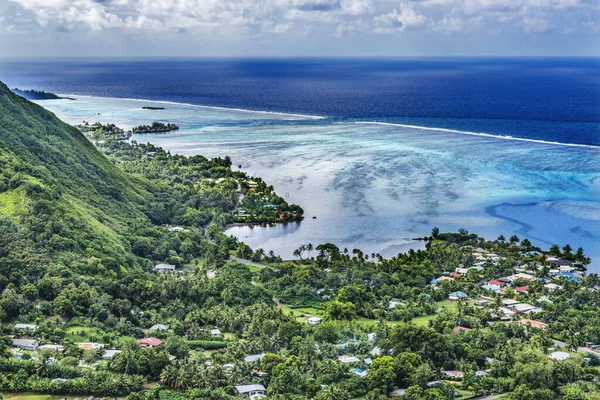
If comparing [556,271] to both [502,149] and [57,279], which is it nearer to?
[57,279]

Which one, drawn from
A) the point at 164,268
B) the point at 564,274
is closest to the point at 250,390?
the point at 164,268

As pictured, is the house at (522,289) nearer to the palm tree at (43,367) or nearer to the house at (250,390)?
the house at (250,390)

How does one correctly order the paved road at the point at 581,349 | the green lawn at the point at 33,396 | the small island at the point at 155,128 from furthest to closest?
the small island at the point at 155,128 → the paved road at the point at 581,349 → the green lawn at the point at 33,396

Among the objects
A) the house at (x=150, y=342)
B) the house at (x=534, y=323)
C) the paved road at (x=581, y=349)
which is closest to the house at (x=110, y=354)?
the house at (x=150, y=342)

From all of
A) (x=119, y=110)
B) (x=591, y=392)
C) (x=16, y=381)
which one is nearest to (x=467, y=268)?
(x=591, y=392)

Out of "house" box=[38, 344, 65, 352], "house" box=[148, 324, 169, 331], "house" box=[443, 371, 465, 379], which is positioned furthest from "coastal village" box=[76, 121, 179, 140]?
"house" box=[443, 371, 465, 379]
